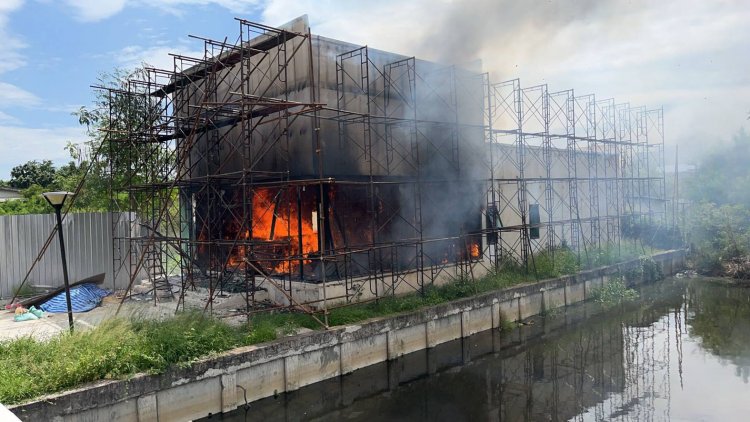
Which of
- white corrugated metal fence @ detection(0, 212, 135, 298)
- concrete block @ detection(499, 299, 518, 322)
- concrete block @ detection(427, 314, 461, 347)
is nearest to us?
concrete block @ detection(427, 314, 461, 347)

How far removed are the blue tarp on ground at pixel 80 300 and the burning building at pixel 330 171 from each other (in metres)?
1.35

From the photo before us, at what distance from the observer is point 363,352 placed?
12.3 meters

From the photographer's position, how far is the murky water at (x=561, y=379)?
1047cm

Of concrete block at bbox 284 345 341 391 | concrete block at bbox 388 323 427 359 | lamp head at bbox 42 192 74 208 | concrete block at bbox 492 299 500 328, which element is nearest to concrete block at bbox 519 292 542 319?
concrete block at bbox 492 299 500 328

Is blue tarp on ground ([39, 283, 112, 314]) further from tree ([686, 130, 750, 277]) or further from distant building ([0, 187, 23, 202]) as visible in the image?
distant building ([0, 187, 23, 202])

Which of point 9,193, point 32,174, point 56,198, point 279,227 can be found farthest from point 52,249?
point 32,174

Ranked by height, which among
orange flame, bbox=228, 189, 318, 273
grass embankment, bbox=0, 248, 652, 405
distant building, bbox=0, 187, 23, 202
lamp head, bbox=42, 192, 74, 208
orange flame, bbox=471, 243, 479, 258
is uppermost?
distant building, bbox=0, 187, 23, 202

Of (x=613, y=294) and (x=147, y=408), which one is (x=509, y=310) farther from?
(x=147, y=408)

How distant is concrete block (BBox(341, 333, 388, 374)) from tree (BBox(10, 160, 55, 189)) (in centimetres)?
4359

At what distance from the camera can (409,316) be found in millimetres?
13297

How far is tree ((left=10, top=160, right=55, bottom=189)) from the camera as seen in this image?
45531 millimetres

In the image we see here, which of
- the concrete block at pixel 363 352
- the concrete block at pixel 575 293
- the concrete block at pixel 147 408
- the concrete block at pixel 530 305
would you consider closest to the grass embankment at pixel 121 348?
the concrete block at pixel 147 408

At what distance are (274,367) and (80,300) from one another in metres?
7.72

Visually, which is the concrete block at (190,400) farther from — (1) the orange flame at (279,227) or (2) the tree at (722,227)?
(2) the tree at (722,227)
